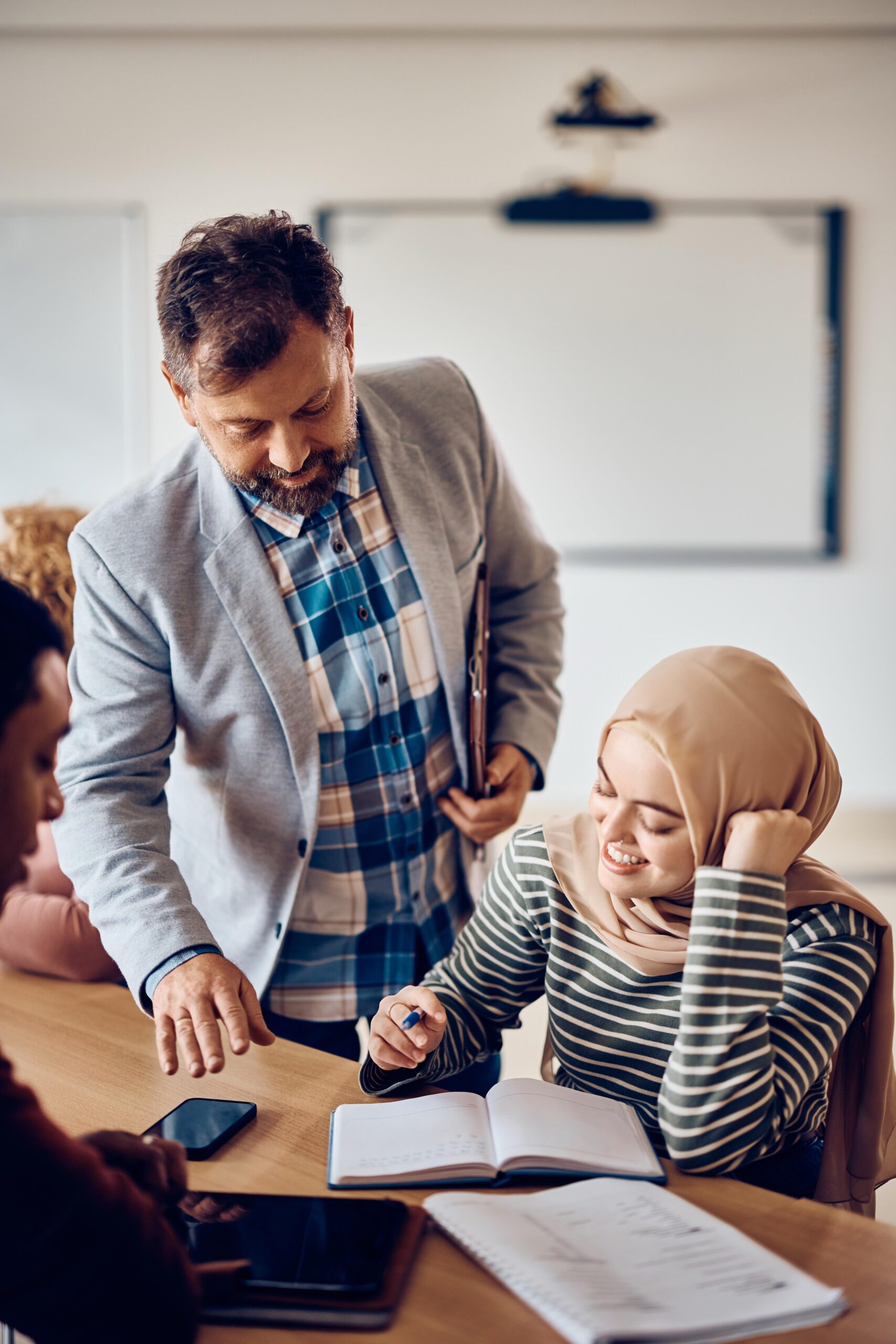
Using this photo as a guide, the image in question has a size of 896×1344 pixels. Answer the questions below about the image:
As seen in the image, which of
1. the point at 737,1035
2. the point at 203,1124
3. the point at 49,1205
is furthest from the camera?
the point at 203,1124

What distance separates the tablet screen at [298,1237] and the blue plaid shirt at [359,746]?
1.83 feet

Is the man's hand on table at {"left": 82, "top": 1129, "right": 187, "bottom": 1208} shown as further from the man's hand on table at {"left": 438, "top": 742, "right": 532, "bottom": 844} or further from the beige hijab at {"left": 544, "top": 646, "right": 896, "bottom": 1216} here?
the man's hand on table at {"left": 438, "top": 742, "right": 532, "bottom": 844}

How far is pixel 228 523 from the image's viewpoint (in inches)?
58.8

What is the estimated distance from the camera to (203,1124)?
117 cm

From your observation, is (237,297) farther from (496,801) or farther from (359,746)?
(496,801)

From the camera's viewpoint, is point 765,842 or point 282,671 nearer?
point 765,842

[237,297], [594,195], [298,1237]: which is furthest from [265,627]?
[594,195]

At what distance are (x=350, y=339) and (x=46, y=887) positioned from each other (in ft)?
3.23

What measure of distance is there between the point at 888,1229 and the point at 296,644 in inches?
37.9

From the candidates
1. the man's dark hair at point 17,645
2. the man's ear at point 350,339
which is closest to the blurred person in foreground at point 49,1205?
the man's dark hair at point 17,645

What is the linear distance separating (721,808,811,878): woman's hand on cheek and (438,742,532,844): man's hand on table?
55 cm

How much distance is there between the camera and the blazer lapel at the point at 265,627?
147 cm

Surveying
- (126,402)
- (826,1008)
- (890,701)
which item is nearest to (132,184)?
(126,402)

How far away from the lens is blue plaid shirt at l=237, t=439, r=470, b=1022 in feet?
5.04
